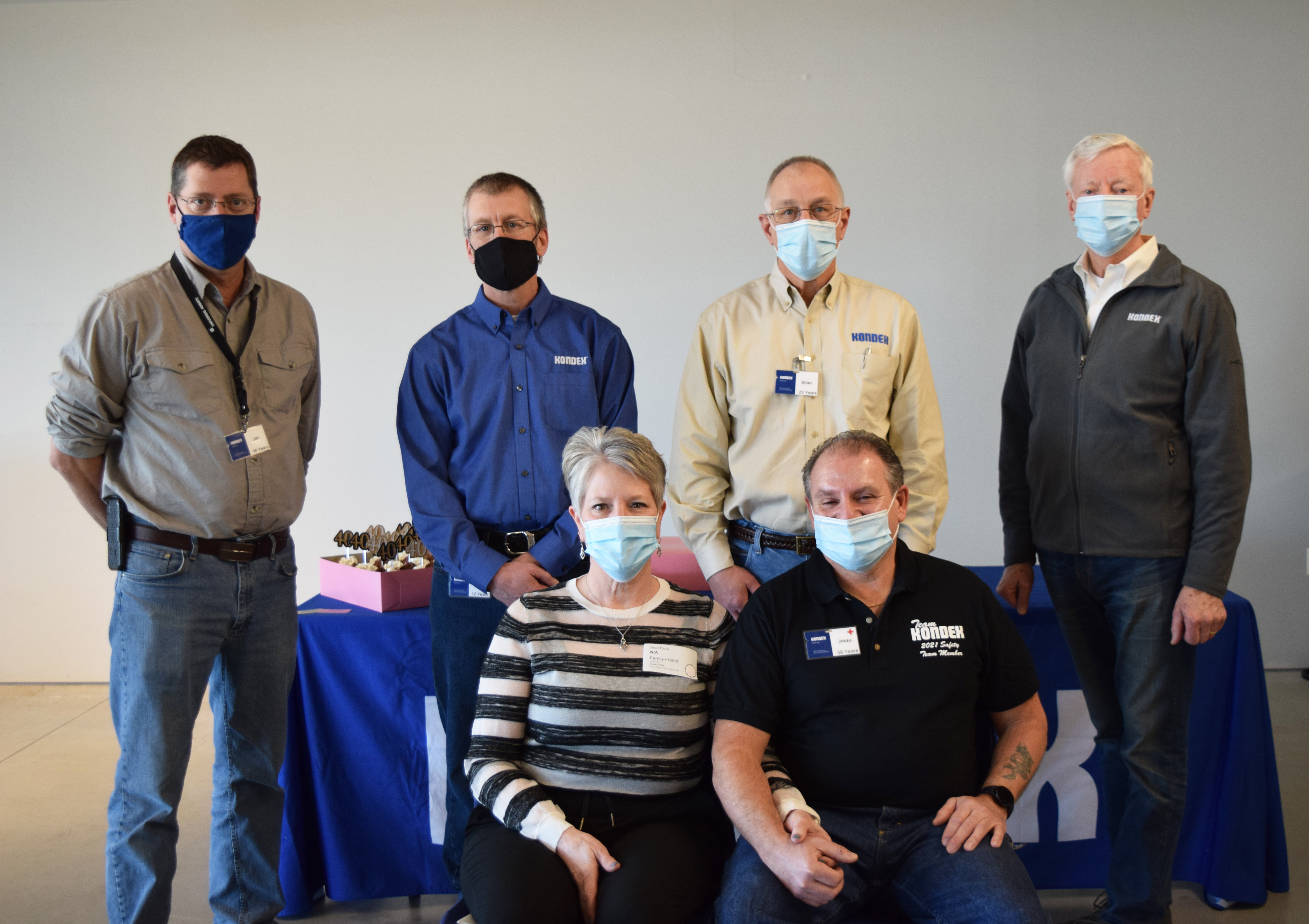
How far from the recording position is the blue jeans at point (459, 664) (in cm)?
228

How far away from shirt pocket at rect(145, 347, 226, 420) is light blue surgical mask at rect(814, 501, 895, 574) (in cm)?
140

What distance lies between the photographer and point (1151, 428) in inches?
86.3

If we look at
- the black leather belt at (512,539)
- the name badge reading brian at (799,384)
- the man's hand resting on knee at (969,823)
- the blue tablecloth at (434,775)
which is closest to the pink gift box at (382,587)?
the blue tablecloth at (434,775)

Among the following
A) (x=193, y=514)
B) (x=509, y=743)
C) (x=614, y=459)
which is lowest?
(x=509, y=743)

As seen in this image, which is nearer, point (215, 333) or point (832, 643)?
point (832, 643)

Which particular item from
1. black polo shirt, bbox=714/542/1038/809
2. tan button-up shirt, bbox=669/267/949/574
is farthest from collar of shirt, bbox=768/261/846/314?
black polo shirt, bbox=714/542/1038/809

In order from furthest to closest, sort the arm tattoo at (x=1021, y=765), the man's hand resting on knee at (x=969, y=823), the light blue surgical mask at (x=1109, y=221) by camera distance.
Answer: the light blue surgical mask at (x=1109, y=221), the arm tattoo at (x=1021, y=765), the man's hand resting on knee at (x=969, y=823)

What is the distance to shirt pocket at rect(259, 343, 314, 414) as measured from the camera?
2.20 meters

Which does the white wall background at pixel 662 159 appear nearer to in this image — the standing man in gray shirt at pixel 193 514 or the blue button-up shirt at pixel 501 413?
the blue button-up shirt at pixel 501 413

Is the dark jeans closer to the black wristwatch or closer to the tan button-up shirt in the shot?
the black wristwatch

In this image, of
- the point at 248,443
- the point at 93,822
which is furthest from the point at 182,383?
the point at 93,822

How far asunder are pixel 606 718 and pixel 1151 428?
58.4 inches

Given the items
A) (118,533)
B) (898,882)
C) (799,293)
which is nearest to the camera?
(898,882)

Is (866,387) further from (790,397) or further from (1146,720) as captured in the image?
(1146,720)
